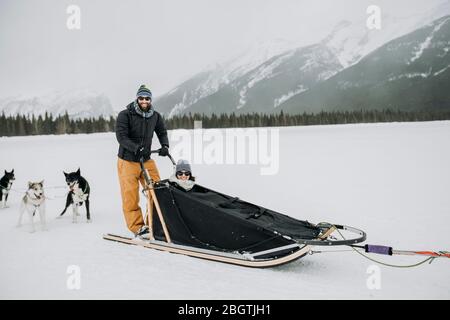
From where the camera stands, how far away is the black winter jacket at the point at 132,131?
5.23 metres

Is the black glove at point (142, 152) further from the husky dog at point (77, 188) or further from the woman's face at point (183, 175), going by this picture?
the husky dog at point (77, 188)

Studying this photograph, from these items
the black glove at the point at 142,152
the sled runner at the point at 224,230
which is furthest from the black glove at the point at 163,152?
the sled runner at the point at 224,230

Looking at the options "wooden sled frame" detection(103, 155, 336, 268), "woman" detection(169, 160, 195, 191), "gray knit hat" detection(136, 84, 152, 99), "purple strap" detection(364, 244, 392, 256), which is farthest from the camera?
"gray knit hat" detection(136, 84, 152, 99)

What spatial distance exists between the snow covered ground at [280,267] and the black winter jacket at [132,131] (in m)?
1.28

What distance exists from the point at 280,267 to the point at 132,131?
2793 millimetres

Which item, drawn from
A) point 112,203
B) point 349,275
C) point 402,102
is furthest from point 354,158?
point 402,102

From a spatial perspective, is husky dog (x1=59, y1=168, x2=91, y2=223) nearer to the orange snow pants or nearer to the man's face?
the orange snow pants

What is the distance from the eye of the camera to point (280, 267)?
4.29 meters

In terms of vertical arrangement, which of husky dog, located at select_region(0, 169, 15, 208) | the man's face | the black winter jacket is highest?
the man's face

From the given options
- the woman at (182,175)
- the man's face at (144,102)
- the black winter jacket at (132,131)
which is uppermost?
the man's face at (144,102)

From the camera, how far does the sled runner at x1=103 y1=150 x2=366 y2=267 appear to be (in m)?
4.02

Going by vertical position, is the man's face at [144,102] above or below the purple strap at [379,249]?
above

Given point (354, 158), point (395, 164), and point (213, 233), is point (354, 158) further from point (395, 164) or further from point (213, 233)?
point (213, 233)

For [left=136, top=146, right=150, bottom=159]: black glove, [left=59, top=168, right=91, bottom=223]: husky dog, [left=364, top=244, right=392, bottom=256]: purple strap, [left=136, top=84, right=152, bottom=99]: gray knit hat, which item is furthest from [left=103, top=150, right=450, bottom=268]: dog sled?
[left=59, top=168, right=91, bottom=223]: husky dog
